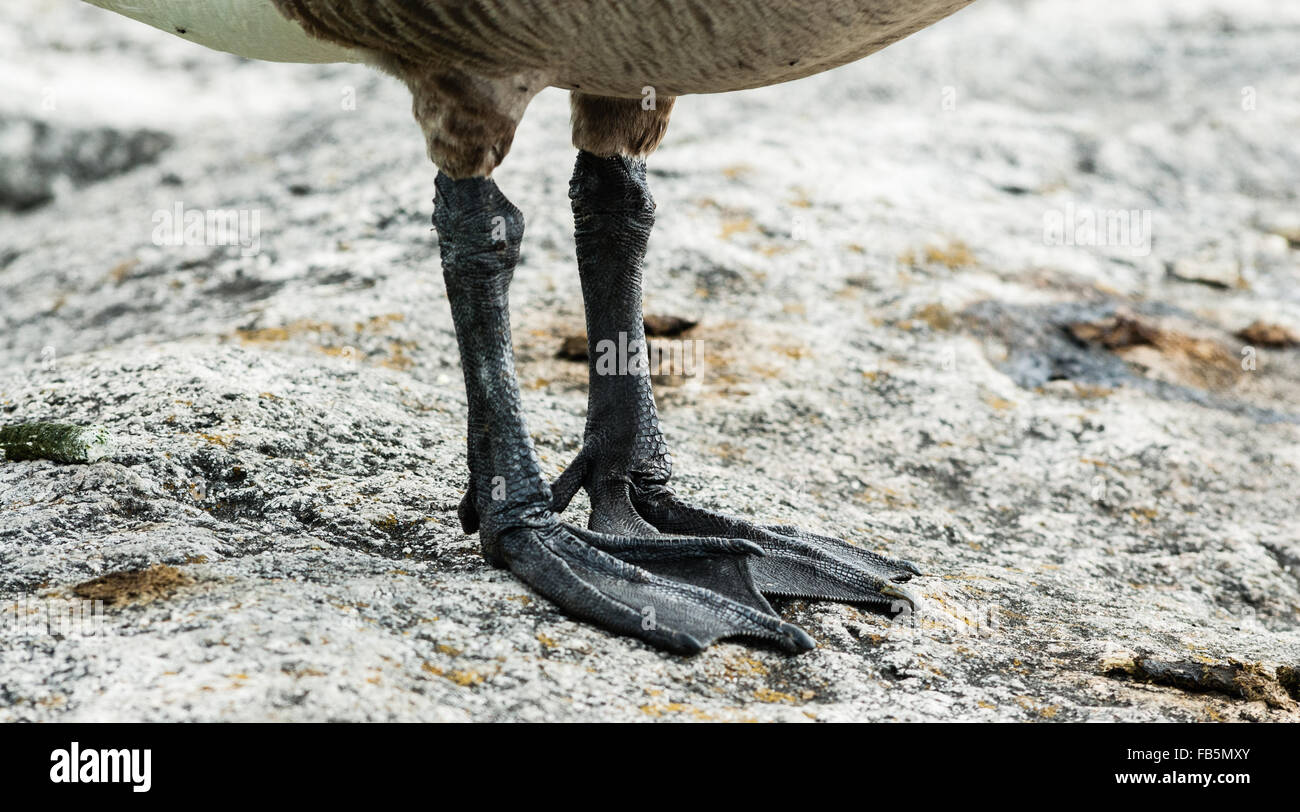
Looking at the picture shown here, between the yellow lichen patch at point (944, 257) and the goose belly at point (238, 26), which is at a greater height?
the goose belly at point (238, 26)

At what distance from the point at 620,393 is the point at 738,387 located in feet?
3.81

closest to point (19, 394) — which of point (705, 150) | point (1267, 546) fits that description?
point (705, 150)

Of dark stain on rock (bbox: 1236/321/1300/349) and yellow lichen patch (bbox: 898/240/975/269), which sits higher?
yellow lichen patch (bbox: 898/240/975/269)

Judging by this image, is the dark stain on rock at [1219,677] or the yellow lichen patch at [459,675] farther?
the dark stain on rock at [1219,677]

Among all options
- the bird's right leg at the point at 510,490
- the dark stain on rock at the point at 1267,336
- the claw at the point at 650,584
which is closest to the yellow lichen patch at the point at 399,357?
the bird's right leg at the point at 510,490

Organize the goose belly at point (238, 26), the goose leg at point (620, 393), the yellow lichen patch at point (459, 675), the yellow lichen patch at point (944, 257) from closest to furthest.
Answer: the yellow lichen patch at point (459, 675) < the goose belly at point (238, 26) < the goose leg at point (620, 393) < the yellow lichen patch at point (944, 257)

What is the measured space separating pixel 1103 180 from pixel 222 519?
552 cm

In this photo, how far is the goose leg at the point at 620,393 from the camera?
3.79m

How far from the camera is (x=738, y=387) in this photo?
492 cm

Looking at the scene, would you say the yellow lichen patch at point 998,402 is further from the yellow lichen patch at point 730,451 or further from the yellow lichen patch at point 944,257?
the yellow lichen patch at point 730,451

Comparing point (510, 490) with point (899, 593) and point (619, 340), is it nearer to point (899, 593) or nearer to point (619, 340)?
point (619, 340)

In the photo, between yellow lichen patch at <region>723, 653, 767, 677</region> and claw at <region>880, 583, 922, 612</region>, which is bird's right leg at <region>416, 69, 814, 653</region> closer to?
yellow lichen patch at <region>723, 653, 767, 677</region>

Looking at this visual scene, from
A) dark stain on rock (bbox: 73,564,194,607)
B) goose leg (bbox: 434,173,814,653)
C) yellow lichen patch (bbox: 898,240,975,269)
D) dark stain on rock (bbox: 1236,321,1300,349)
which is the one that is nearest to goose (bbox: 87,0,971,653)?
goose leg (bbox: 434,173,814,653)

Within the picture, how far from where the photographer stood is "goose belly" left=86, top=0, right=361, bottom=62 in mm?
3230
